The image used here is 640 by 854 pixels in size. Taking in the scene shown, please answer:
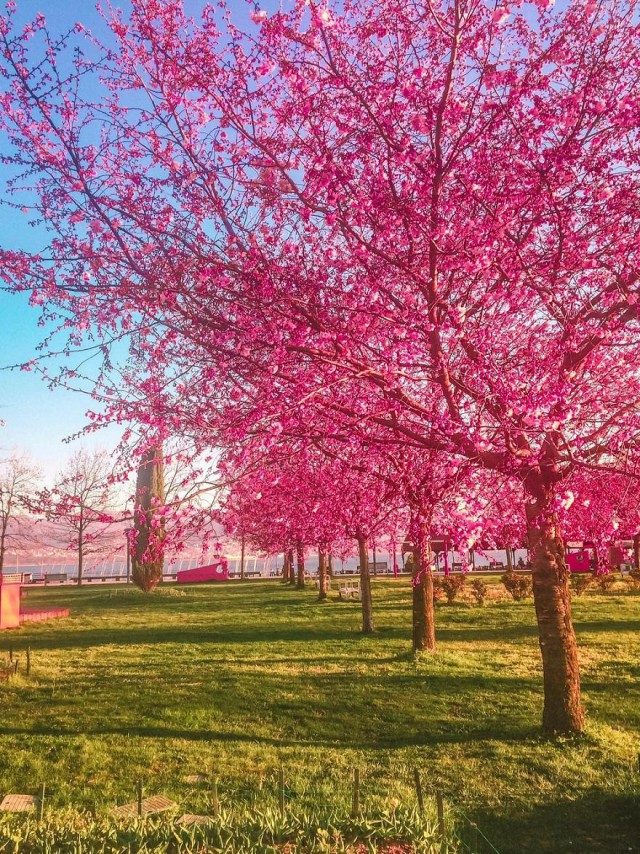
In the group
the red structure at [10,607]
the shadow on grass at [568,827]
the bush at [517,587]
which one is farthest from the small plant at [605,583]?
the red structure at [10,607]

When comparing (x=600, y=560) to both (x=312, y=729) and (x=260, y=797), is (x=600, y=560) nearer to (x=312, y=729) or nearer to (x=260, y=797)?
(x=312, y=729)

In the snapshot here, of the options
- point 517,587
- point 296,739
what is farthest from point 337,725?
point 517,587

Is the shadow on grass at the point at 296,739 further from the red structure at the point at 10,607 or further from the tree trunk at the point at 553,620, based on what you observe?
the red structure at the point at 10,607

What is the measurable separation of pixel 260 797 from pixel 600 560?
9214 millimetres

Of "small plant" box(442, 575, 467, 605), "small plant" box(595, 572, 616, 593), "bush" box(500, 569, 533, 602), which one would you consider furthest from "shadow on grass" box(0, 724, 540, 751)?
"small plant" box(595, 572, 616, 593)

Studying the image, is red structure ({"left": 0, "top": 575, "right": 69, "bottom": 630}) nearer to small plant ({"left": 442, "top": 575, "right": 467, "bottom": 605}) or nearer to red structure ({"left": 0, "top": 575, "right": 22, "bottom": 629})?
red structure ({"left": 0, "top": 575, "right": 22, "bottom": 629})

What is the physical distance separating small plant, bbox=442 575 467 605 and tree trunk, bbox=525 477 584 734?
1541 centimetres

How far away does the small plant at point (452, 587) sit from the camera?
82.2 feet

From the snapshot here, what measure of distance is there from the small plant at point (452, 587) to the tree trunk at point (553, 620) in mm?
15415

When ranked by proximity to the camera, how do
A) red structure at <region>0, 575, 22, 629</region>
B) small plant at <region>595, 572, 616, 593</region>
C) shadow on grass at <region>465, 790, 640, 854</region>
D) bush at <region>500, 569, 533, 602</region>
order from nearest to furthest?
shadow on grass at <region>465, 790, 640, 854</region>
red structure at <region>0, 575, 22, 629</region>
bush at <region>500, 569, 533, 602</region>
small plant at <region>595, 572, 616, 593</region>

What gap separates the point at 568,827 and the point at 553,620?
3212 millimetres

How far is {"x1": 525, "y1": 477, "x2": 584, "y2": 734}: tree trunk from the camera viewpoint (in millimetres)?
9016

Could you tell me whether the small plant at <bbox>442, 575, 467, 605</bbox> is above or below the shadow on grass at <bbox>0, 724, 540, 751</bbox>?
above

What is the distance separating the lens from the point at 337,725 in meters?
9.77
